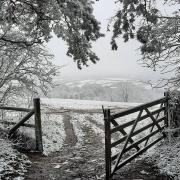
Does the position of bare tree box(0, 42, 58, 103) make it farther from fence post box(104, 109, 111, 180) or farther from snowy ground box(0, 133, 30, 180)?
fence post box(104, 109, 111, 180)

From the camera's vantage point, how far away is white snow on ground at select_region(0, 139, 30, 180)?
24.5 feet

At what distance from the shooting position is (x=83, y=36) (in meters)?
8.01

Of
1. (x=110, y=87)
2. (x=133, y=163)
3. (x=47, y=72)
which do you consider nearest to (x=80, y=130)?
(x=47, y=72)

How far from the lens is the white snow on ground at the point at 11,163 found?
746 cm

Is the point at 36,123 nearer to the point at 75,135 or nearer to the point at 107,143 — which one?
the point at 107,143

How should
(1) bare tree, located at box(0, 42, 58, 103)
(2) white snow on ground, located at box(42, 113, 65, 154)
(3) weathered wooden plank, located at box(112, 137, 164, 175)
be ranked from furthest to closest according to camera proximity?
(1) bare tree, located at box(0, 42, 58, 103)
(2) white snow on ground, located at box(42, 113, 65, 154)
(3) weathered wooden plank, located at box(112, 137, 164, 175)

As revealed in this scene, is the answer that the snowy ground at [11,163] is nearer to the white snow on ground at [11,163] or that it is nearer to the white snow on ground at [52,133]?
the white snow on ground at [11,163]

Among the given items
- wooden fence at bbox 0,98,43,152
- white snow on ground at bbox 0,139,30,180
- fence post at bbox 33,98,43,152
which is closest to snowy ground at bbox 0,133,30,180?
white snow on ground at bbox 0,139,30,180

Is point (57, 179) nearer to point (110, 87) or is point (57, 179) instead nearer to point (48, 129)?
Answer: point (48, 129)

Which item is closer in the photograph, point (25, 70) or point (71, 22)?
point (71, 22)

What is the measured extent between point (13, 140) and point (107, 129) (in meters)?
4.30

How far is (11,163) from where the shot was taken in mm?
8086

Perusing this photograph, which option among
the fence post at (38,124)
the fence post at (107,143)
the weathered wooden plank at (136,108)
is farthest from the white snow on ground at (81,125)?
the fence post at (107,143)

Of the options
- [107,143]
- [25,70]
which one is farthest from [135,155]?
[25,70]
